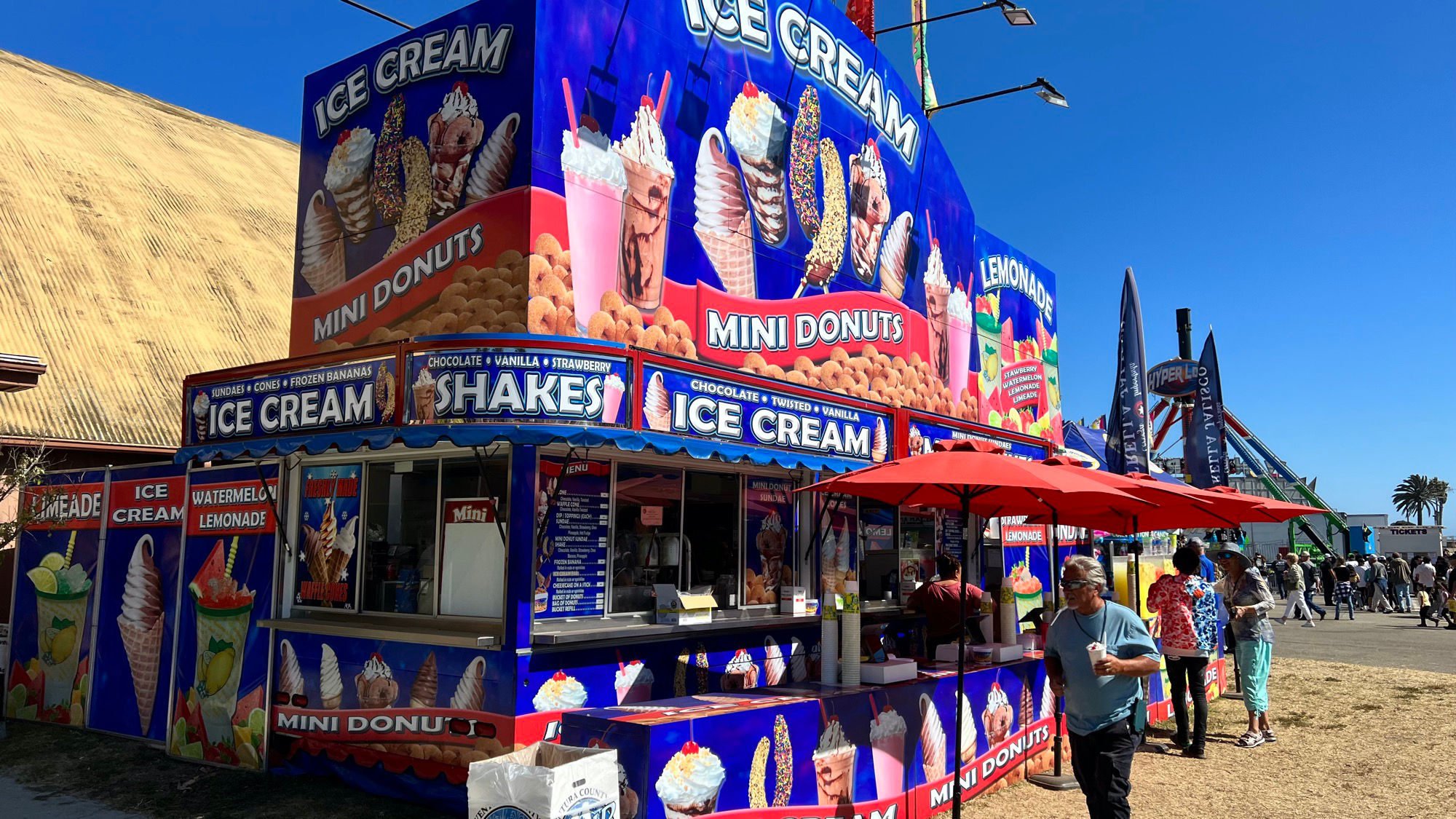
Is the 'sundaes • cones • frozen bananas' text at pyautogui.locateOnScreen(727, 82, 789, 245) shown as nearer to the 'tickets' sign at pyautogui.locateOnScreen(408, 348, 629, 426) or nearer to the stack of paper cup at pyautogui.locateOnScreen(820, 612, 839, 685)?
the 'tickets' sign at pyautogui.locateOnScreen(408, 348, 629, 426)

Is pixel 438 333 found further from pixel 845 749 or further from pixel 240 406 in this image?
pixel 845 749

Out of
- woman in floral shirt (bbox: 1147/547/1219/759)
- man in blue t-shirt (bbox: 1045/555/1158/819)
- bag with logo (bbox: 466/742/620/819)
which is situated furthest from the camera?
woman in floral shirt (bbox: 1147/547/1219/759)

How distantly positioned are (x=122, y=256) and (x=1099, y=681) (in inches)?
879

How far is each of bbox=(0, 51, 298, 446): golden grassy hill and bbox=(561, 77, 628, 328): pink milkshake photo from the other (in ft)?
38.6

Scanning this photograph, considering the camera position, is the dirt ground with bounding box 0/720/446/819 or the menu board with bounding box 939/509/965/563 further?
the menu board with bounding box 939/509/965/563

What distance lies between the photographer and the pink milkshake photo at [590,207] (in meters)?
8.50

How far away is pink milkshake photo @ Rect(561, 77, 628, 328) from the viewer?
27.9 ft

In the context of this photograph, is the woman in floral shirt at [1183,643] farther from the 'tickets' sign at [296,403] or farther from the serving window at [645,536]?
the 'tickets' sign at [296,403]

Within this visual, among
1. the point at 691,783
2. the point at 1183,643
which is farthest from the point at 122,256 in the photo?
the point at 1183,643

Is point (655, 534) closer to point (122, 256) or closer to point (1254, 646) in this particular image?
point (1254, 646)

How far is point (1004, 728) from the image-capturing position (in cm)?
873

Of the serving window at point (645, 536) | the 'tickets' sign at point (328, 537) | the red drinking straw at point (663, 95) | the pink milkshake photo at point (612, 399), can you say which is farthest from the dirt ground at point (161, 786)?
the red drinking straw at point (663, 95)

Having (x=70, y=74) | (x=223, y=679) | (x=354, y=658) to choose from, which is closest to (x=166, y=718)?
(x=223, y=679)

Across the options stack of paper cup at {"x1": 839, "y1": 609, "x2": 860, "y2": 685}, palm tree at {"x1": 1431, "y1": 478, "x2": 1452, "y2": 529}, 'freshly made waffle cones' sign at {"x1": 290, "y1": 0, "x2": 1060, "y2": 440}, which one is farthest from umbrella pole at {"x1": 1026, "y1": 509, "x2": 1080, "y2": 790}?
palm tree at {"x1": 1431, "y1": 478, "x2": 1452, "y2": 529}
